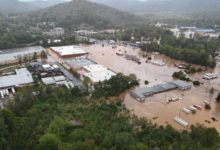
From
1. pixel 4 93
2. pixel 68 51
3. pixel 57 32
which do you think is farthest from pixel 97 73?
pixel 57 32

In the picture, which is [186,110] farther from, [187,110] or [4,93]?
[4,93]

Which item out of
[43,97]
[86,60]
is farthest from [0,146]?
[86,60]

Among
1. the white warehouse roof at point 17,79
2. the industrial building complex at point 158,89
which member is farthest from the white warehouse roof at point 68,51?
the industrial building complex at point 158,89

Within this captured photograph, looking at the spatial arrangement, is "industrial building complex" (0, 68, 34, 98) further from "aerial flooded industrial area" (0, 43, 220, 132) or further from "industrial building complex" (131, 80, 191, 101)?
"industrial building complex" (131, 80, 191, 101)

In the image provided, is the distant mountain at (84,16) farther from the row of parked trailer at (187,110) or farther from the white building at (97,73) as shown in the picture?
the row of parked trailer at (187,110)

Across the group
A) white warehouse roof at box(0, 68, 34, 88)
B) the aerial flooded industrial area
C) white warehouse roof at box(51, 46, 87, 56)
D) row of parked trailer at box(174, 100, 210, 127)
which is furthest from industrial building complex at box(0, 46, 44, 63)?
row of parked trailer at box(174, 100, 210, 127)
